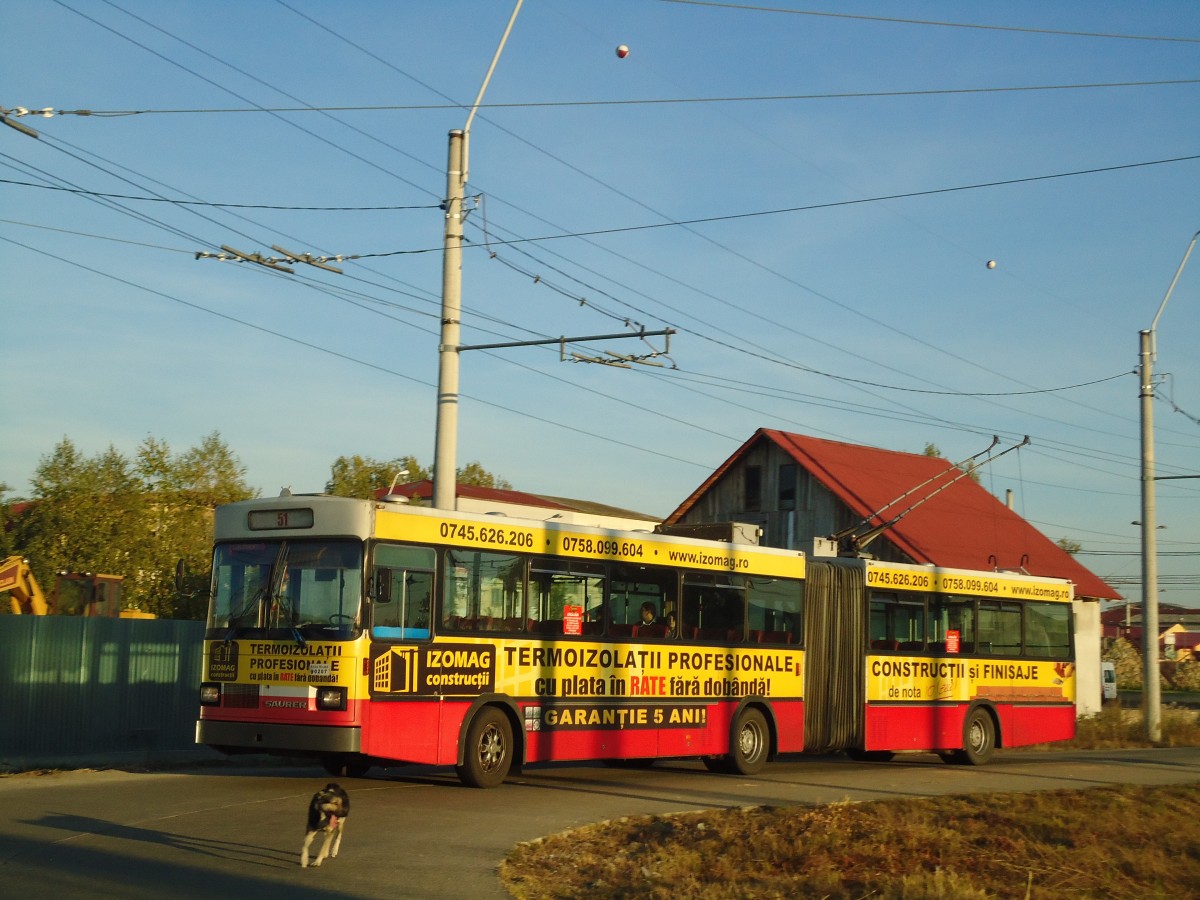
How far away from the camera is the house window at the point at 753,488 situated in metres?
46.4

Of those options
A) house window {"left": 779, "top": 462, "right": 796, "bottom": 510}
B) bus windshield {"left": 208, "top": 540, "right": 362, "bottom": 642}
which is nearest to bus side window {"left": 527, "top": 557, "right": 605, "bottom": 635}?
bus windshield {"left": 208, "top": 540, "right": 362, "bottom": 642}

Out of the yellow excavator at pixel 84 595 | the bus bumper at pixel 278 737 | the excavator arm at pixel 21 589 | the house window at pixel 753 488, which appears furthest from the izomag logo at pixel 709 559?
the house window at pixel 753 488

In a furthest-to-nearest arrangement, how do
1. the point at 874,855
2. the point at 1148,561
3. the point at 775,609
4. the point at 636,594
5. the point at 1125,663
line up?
the point at 1125,663 < the point at 1148,561 < the point at 775,609 < the point at 636,594 < the point at 874,855

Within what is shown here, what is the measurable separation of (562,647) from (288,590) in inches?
137

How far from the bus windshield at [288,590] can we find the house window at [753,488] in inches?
1257

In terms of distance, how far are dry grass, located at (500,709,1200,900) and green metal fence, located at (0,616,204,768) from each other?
9728 mm

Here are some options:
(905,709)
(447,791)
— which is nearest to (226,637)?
(447,791)

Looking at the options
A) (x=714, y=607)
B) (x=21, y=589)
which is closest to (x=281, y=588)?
(x=714, y=607)

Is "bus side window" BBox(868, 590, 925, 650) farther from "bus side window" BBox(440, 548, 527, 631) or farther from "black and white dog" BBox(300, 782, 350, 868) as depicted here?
"black and white dog" BBox(300, 782, 350, 868)

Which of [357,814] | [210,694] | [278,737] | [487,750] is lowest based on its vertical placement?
[357,814]

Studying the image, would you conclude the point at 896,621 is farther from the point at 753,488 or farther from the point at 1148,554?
the point at 753,488

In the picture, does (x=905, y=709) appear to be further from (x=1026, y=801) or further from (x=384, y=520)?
(x=384, y=520)

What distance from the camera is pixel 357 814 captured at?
13367 mm

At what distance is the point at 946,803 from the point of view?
15414 millimetres
